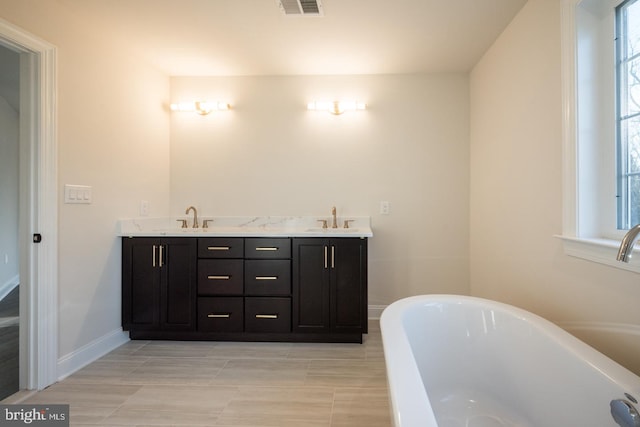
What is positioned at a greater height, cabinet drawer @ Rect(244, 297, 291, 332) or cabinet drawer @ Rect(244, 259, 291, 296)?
cabinet drawer @ Rect(244, 259, 291, 296)

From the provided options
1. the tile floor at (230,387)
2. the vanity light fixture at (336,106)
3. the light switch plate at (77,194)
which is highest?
the vanity light fixture at (336,106)

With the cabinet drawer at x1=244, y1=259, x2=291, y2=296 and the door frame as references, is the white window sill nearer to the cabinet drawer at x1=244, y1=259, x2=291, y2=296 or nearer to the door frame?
the cabinet drawer at x1=244, y1=259, x2=291, y2=296

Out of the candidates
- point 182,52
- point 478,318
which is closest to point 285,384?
point 478,318

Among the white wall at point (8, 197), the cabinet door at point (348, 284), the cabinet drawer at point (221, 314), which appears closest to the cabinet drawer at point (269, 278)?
the cabinet drawer at point (221, 314)

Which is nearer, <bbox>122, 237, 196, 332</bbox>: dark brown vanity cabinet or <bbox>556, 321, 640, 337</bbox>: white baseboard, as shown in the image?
<bbox>556, 321, 640, 337</bbox>: white baseboard

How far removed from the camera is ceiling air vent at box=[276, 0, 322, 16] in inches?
72.1

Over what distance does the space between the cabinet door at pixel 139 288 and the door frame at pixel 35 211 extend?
1.97ft

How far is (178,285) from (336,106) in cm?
205

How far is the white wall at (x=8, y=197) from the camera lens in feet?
11.0

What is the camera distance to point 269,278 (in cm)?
234

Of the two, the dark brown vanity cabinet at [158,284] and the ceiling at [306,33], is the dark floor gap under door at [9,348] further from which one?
the ceiling at [306,33]

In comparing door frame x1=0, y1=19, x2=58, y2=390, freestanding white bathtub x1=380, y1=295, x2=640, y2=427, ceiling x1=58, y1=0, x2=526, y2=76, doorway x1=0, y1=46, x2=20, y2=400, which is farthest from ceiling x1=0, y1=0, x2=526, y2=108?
freestanding white bathtub x1=380, y1=295, x2=640, y2=427

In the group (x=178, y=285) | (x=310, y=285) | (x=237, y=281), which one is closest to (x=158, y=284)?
(x=178, y=285)

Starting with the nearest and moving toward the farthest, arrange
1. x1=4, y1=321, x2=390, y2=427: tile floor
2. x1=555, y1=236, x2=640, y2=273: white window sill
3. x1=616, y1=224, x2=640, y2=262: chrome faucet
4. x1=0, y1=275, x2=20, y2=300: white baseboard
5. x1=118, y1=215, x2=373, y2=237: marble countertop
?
x1=616, y1=224, x2=640, y2=262: chrome faucet → x1=555, y1=236, x2=640, y2=273: white window sill → x1=4, y1=321, x2=390, y2=427: tile floor → x1=118, y1=215, x2=373, y2=237: marble countertop → x1=0, y1=275, x2=20, y2=300: white baseboard
